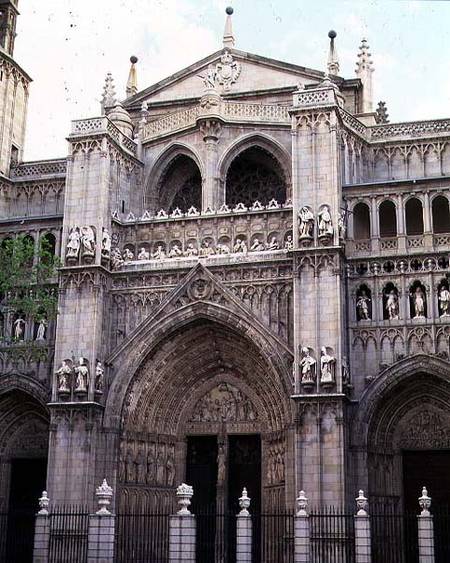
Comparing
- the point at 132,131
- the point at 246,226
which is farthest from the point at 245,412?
the point at 132,131

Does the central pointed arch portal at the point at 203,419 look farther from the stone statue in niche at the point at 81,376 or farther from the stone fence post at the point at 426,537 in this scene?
the stone fence post at the point at 426,537

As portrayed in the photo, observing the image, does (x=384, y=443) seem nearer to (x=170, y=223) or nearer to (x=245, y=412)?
(x=245, y=412)

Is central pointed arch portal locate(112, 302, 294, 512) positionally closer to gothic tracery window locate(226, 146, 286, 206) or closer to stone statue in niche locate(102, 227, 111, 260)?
stone statue in niche locate(102, 227, 111, 260)

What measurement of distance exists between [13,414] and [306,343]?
38.7 ft

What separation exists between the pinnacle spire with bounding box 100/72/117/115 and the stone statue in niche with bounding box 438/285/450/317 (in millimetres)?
16960

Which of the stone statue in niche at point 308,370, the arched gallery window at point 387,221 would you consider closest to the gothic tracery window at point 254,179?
the arched gallery window at point 387,221

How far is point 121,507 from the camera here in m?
30.0

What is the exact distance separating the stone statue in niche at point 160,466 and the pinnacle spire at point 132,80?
1702cm

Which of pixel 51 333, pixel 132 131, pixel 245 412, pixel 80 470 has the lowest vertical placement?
pixel 80 470

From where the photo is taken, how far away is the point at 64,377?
3077 cm

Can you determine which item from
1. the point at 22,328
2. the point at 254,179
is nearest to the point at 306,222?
the point at 254,179

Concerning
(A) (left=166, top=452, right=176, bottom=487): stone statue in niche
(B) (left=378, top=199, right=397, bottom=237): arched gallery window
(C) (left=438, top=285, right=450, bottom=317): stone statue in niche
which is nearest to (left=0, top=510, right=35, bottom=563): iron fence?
(A) (left=166, top=452, right=176, bottom=487): stone statue in niche

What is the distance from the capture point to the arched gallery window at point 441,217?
31141 mm

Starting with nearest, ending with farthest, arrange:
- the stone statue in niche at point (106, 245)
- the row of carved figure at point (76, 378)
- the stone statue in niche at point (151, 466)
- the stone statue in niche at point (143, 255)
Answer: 1. the row of carved figure at point (76, 378)
2. the stone statue in niche at point (151, 466)
3. the stone statue in niche at point (106, 245)
4. the stone statue in niche at point (143, 255)
